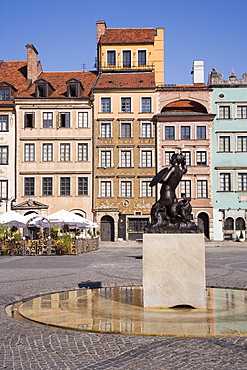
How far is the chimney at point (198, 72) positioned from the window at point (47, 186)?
16.7 metres

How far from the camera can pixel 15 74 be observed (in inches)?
1868

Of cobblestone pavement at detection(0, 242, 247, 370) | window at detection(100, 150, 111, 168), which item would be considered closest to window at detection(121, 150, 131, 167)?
window at detection(100, 150, 111, 168)

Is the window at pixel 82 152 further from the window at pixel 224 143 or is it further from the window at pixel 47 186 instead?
the window at pixel 224 143

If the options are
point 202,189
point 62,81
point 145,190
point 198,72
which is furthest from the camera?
point 198,72

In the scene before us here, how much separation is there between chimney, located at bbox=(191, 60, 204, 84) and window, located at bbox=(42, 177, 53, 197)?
659 inches

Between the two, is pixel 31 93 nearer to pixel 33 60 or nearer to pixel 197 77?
pixel 33 60

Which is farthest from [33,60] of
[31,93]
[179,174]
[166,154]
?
[179,174]

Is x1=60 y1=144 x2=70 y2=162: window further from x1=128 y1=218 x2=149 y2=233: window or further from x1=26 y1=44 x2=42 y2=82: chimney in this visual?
x1=26 y1=44 x2=42 y2=82: chimney

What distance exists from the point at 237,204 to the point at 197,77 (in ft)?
43.5

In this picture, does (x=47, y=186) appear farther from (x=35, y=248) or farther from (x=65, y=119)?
(x=35, y=248)

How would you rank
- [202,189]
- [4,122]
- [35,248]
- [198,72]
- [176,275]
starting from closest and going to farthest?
1. [176,275]
2. [35,248]
3. [202,189]
4. [4,122]
5. [198,72]

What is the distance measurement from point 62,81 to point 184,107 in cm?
1128

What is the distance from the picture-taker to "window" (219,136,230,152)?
43.1 m

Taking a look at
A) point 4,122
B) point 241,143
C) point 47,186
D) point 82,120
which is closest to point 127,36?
point 82,120
